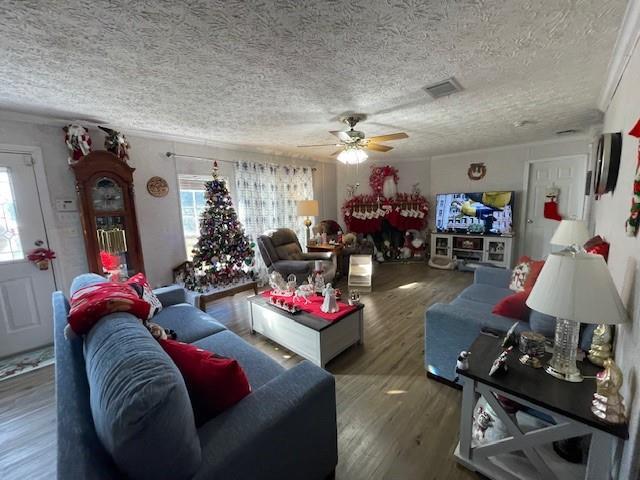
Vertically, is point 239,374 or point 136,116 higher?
point 136,116

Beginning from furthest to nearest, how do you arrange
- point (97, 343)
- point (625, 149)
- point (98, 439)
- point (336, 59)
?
point (336, 59) → point (625, 149) → point (97, 343) → point (98, 439)

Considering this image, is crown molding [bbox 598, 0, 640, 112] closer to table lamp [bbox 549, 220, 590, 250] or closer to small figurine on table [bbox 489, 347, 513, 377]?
table lamp [bbox 549, 220, 590, 250]

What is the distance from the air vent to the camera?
208 cm

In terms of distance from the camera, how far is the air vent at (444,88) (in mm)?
2079

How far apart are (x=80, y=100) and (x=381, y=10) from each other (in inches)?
98.0

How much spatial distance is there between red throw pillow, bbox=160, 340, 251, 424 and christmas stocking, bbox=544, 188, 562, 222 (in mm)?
5437

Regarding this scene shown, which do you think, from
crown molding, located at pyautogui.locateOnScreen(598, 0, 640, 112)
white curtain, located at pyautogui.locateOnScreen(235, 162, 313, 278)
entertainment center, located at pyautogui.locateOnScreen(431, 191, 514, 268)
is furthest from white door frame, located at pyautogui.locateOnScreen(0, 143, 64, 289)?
entertainment center, located at pyautogui.locateOnScreen(431, 191, 514, 268)

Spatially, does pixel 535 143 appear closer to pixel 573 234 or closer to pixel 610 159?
pixel 573 234

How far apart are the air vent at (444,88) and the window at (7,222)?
12.6 ft

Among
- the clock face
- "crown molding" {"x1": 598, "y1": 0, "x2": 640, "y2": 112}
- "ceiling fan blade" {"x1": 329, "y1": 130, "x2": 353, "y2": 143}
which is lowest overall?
the clock face

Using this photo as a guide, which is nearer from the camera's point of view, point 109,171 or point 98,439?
point 98,439

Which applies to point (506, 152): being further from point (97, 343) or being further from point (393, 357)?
point (97, 343)

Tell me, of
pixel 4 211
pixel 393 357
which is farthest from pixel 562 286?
pixel 4 211

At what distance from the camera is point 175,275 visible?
12.0 ft
